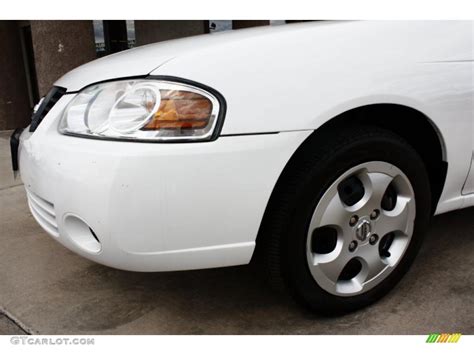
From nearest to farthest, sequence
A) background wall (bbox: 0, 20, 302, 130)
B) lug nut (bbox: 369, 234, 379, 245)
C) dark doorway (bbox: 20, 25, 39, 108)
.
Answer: lug nut (bbox: 369, 234, 379, 245)
background wall (bbox: 0, 20, 302, 130)
dark doorway (bbox: 20, 25, 39, 108)

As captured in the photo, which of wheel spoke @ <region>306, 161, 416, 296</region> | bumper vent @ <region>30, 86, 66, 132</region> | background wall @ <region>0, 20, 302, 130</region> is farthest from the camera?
background wall @ <region>0, 20, 302, 130</region>

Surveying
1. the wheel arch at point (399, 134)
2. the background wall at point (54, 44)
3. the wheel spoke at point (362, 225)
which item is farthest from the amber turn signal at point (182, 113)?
the background wall at point (54, 44)

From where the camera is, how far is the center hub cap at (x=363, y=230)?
1.82 m

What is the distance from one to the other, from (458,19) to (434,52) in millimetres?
254

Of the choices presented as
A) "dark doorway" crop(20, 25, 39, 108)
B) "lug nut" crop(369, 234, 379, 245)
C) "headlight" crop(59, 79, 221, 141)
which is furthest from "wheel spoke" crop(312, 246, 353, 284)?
"dark doorway" crop(20, 25, 39, 108)

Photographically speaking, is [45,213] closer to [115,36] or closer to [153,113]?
[153,113]

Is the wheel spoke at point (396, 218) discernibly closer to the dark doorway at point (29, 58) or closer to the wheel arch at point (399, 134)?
the wheel arch at point (399, 134)

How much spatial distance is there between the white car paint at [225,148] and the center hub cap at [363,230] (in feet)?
1.50

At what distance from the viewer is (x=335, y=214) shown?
1.74 meters

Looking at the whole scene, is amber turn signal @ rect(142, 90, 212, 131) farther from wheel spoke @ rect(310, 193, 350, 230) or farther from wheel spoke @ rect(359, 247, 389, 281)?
wheel spoke @ rect(359, 247, 389, 281)

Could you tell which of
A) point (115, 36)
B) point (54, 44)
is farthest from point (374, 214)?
point (115, 36)

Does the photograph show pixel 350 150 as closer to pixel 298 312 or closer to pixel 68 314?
pixel 298 312

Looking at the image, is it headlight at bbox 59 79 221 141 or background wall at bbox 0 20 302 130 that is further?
background wall at bbox 0 20 302 130

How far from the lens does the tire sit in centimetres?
167
